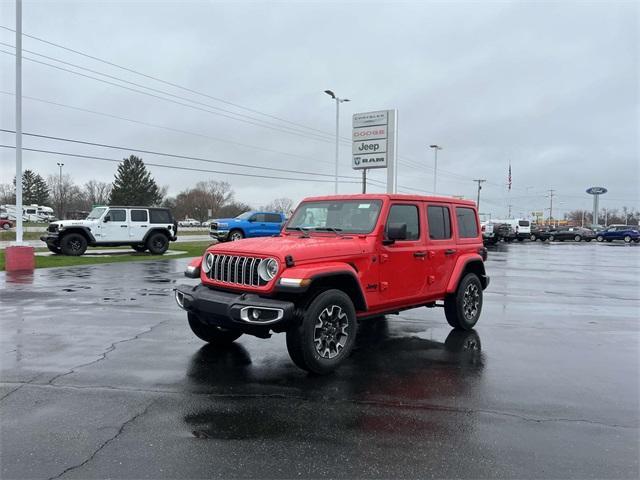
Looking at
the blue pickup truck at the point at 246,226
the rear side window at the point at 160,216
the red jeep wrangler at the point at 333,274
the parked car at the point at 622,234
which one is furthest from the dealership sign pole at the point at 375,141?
the parked car at the point at 622,234

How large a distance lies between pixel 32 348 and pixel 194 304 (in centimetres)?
242

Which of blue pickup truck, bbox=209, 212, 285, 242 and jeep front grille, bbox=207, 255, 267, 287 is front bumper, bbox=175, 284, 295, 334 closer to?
jeep front grille, bbox=207, 255, 267, 287

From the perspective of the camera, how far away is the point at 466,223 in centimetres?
752

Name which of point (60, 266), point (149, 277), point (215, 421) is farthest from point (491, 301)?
point (60, 266)

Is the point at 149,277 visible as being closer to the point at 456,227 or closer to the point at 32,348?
the point at 32,348

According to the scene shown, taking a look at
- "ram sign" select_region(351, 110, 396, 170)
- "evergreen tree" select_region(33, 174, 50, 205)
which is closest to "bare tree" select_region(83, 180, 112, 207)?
"evergreen tree" select_region(33, 174, 50, 205)

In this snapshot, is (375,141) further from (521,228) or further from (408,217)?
(408,217)

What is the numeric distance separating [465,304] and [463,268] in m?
0.62

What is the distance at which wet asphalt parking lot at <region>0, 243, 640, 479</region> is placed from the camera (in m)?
3.25

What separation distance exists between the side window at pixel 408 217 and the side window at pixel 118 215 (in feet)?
57.2

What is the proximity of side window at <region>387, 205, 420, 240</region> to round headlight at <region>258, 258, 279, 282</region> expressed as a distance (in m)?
1.78

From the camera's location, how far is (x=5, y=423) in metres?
3.78

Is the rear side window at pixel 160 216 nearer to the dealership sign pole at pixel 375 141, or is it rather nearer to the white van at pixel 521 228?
the dealership sign pole at pixel 375 141

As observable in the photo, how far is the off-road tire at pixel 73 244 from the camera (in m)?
19.4
